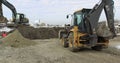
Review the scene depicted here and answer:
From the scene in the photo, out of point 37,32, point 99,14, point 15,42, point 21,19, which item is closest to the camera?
point 99,14

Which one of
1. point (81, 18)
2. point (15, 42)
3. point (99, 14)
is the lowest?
point (15, 42)

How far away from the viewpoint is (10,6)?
1262 inches

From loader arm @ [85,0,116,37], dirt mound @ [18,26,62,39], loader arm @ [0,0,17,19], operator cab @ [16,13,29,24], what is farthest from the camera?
operator cab @ [16,13,29,24]

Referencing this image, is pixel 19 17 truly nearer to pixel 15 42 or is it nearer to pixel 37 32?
pixel 37 32

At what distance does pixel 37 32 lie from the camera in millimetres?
32062

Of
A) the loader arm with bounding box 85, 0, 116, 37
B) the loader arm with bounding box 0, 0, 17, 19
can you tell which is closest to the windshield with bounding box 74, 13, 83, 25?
the loader arm with bounding box 85, 0, 116, 37

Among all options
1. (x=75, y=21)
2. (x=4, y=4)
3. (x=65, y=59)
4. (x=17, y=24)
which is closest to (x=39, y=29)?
(x=17, y=24)

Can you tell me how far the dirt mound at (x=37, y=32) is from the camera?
1237 inches

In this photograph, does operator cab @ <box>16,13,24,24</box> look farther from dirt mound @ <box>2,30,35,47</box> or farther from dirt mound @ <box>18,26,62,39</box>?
dirt mound @ <box>2,30,35,47</box>

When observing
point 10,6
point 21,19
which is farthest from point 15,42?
point 21,19

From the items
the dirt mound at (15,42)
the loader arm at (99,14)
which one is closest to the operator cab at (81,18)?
the loader arm at (99,14)

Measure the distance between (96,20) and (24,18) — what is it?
894 inches

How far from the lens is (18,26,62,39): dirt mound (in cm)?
3142

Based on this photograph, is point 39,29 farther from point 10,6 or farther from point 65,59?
point 65,59
